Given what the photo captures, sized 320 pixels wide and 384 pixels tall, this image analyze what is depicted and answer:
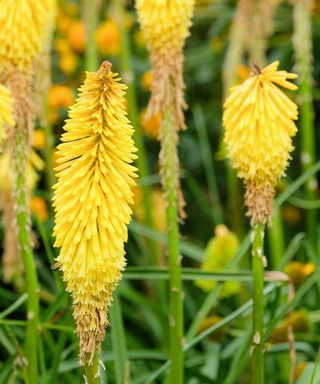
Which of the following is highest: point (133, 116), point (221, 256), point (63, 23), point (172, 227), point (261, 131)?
point (63, 23)

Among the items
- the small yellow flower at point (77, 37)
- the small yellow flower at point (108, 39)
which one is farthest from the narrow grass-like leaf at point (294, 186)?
the small yellow flower at point (77, 37)

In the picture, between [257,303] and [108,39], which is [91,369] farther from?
[108,39]

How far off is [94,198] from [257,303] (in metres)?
0.75

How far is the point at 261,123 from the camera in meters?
2.40

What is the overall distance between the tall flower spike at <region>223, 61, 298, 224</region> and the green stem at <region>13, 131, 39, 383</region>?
730mm

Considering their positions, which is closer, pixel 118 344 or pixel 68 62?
pixel 118 344

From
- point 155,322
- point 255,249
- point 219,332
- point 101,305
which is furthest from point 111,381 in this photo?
point 101,305

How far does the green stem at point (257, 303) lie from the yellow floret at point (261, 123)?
6.6 inches

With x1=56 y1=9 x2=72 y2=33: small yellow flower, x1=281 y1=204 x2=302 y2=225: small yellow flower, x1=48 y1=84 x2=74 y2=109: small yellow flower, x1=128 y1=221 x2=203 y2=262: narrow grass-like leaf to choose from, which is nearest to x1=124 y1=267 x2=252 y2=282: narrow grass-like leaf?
x1=128 y1=221 x2=203 y2=262: narrow grass-like leaf

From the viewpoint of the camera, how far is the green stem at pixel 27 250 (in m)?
2.83

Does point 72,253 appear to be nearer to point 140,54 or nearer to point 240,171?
point 240,171

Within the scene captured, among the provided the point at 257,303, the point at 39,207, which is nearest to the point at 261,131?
the point at 257,303

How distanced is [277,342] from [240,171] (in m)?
1.31

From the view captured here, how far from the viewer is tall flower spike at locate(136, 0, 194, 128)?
2895 millimetres
